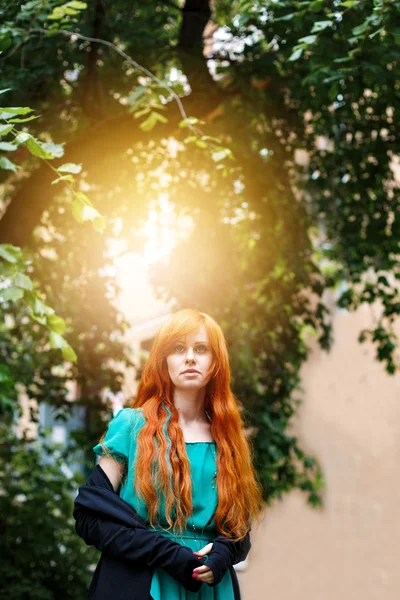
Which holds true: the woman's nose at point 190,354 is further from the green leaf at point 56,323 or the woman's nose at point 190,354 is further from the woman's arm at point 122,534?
the green leaf at point 56,323

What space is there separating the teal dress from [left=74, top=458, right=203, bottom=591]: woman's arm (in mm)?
61

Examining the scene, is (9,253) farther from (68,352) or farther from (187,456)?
(187,456)

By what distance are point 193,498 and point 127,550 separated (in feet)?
0.88

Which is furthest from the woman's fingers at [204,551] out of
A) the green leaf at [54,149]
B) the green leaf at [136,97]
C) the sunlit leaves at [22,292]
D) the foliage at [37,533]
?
the foliage at [37,533]

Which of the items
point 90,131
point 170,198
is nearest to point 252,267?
point 170,198

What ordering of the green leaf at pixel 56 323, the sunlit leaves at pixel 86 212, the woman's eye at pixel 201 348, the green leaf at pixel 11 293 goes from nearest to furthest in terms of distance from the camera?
the woman's eye at pixel 201 348 → the sunlit leaves at pixel 86 212 → the green leaf at pixel 11 293 → the green leaf at pixel 56 323

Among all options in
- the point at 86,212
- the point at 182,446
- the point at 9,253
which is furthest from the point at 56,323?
the point at 182,446

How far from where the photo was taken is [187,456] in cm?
276

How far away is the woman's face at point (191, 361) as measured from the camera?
2875 mm

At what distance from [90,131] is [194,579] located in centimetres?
465

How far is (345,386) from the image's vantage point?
1232 cm

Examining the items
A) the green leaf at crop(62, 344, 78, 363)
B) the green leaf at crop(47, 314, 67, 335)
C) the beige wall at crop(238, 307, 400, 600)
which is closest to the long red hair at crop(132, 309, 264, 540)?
the green leaf at crop(62, 344, 78, 363)

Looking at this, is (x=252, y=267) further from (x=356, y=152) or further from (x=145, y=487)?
(x=145, y=487)

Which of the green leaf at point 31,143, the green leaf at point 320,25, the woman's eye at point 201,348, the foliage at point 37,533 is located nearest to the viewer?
the woman's eye at point 201,348
